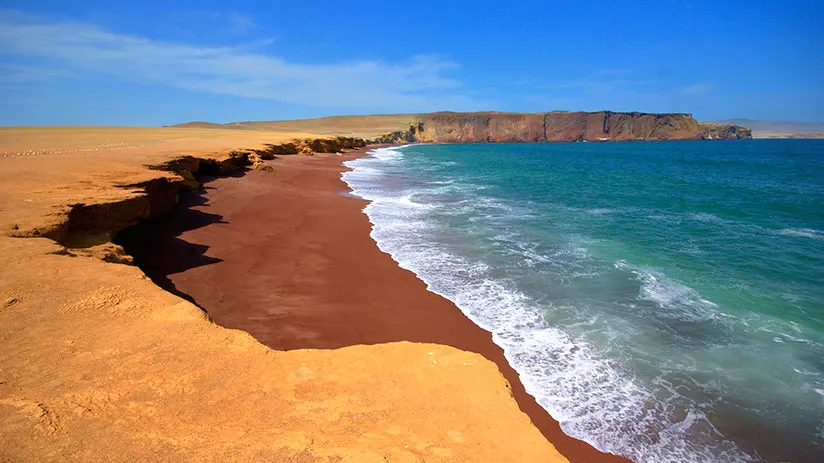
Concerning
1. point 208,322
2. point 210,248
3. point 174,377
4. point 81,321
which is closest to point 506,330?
point 208,322

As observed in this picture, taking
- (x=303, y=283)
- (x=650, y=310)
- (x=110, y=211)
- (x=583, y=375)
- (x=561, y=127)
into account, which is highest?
(x=561, y=127)

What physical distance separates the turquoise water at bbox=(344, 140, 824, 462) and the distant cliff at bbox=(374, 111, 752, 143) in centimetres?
12363

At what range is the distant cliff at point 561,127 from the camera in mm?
139625

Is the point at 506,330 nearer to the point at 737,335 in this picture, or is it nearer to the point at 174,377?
the point at 737,335

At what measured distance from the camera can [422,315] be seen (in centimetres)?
822

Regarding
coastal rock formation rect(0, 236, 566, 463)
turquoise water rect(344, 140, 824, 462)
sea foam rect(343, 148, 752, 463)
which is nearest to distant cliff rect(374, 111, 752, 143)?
turquoise water rect(344, 140, 824, 462)

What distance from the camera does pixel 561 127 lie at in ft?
474

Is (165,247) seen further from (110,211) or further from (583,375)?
(583,375)

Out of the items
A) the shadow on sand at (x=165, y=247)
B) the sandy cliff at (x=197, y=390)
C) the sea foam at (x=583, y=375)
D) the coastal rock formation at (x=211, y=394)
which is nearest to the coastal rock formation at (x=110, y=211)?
the shadow on sand at (x=165, y=247)

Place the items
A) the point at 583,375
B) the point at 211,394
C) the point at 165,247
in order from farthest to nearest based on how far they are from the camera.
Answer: the point at 165,247, the point at 583,375, the point at 211,394

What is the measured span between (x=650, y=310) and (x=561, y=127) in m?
148

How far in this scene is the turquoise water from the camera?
18.2ft

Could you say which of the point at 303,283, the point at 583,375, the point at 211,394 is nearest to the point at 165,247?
the point at 303,283

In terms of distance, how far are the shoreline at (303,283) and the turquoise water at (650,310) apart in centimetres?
51
